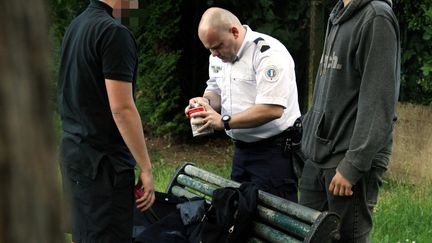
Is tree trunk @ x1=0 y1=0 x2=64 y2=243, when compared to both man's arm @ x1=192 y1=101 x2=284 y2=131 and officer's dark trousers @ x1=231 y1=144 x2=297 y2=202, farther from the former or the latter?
officer's dark trousers @ x1=231 y1=144 x2=297 y2=202

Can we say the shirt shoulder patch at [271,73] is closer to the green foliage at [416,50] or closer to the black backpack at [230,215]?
the black backpack at [230,215]

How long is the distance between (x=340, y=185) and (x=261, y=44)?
123 cm


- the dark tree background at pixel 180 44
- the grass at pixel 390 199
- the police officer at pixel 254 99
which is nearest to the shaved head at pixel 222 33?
the police officer at pixel 254 99

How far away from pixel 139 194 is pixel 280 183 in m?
1.00

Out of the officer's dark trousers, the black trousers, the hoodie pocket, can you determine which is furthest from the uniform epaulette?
the black trousers

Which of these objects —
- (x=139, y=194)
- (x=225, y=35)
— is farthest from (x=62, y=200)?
(x=225, y=35)

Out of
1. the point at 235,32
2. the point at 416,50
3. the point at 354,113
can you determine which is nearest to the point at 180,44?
the point at 416,50

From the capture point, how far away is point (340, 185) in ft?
10.6

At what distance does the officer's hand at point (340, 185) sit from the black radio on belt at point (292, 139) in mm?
980

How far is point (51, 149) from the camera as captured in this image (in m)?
0.96

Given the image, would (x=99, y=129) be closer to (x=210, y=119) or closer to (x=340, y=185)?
(x=210, y=119)

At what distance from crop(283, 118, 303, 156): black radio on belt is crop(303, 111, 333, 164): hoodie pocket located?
0.79m

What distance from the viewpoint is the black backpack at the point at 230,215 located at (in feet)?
12.7

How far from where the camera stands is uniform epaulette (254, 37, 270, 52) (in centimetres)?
416
